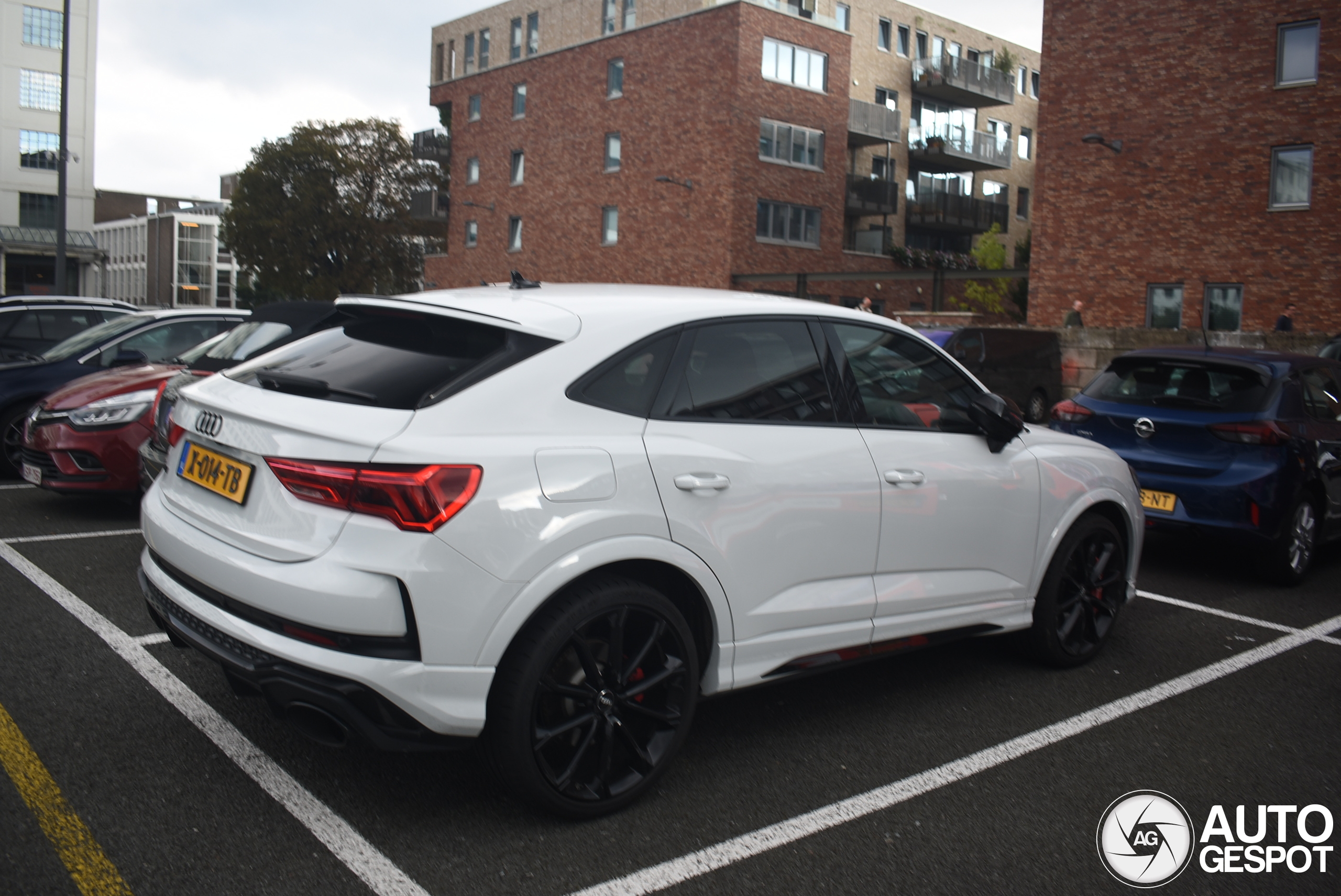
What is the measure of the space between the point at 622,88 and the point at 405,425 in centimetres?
4218

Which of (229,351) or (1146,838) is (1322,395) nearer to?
(1146,838)

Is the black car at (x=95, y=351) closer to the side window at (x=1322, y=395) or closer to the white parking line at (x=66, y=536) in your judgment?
the white parking line at (x=66, y=536)

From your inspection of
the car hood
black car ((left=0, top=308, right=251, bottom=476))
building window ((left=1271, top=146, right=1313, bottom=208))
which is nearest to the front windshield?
black car ((left=0, top=308, right=251, bottom=476))

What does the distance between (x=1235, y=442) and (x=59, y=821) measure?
21.5ft

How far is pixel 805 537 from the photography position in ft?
12.4

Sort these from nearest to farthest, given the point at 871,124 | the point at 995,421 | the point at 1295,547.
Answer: the point at 995,421 → the point at 1295,547 → the point at 871,124

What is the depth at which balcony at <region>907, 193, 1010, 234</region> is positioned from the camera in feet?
156

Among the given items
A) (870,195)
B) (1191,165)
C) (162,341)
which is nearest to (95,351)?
(162,341)

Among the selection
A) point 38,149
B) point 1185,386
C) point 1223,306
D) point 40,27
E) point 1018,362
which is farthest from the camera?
point 38,149

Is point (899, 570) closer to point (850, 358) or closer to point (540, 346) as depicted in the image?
point (850, 358)

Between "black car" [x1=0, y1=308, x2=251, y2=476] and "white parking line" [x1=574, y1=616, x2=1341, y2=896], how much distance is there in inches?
284

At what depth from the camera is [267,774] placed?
3.58m

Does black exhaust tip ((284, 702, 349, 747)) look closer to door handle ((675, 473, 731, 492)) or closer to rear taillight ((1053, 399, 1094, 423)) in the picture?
door handle ((675, 473, 731, 492))

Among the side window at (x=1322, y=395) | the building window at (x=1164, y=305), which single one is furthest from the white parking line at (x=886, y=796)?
the building window at (x=1164, y=305)
